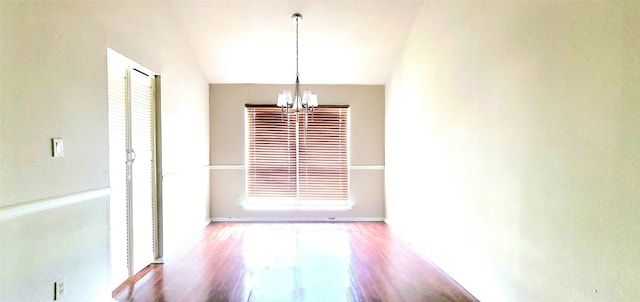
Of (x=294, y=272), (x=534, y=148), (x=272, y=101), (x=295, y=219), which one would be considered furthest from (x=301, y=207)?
(x=534, y=148)

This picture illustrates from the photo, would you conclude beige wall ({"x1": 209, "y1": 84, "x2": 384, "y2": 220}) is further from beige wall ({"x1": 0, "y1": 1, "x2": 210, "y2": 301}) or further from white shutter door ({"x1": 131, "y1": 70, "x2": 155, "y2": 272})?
beige wall ({"x1": 0, "y1": 1, "x2": 210, "y2": 301})

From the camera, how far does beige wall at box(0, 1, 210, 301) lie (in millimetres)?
1688

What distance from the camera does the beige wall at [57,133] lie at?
1.69 m

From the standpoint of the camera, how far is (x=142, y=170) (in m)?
3.20

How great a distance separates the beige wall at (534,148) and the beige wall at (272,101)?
1.85 m

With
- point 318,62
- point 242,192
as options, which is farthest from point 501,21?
point 242,192

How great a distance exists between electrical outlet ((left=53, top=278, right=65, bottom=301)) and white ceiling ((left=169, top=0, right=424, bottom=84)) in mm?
2841

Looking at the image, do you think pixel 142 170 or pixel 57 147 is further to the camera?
pixel 142 170

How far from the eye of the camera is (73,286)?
2.12 metres

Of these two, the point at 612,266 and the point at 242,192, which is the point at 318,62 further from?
the point at 612,266

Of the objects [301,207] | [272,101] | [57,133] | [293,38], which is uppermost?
[293,38]

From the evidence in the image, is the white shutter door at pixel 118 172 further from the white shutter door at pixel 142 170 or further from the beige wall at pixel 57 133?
the beige wall at pixel 57 133

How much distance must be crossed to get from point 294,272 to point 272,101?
302 cm

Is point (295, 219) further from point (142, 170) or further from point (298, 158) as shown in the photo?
point (142, 170)
